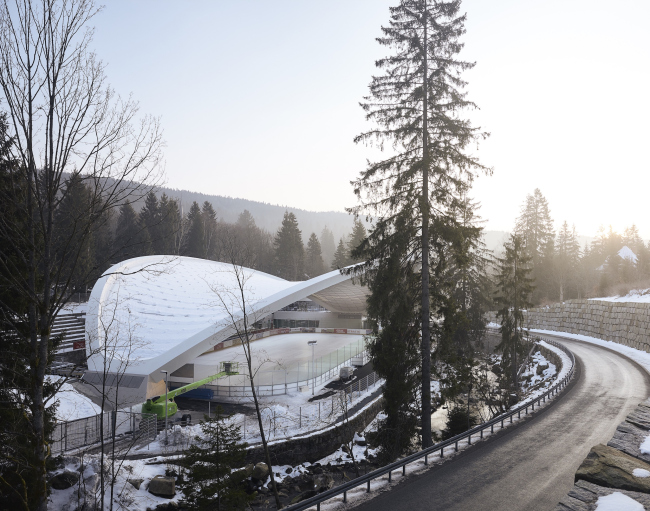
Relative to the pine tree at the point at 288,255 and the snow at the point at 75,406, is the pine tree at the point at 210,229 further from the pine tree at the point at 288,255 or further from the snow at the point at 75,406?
the snow at the point at 75,406

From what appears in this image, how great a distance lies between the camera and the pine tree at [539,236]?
59688 mm

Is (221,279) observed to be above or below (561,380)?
above

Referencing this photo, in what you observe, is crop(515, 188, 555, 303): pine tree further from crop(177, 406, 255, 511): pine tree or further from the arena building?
crop(177, 406, 255, 511): pine tree

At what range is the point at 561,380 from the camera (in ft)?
64.6

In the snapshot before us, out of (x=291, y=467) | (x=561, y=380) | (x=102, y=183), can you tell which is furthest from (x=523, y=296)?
(x=102, y=183)

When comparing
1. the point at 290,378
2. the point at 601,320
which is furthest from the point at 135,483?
the point at 601,320

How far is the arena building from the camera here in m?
20.4

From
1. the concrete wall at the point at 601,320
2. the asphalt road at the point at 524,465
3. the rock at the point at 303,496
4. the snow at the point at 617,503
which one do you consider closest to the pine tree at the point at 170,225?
the asphalt road at the point at 524,465

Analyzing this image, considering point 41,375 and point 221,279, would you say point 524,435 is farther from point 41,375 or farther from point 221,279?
point 221,279

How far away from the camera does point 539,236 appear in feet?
207

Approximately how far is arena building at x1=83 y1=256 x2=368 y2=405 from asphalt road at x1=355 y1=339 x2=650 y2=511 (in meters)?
7.60

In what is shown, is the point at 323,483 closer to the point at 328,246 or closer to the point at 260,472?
the point at 260,472

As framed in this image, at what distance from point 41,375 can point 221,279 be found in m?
28.3

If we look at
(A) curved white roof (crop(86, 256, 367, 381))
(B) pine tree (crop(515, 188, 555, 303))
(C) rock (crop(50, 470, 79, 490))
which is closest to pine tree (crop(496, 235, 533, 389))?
(A) curved white roof (crop(86, 256, 367, 381))
